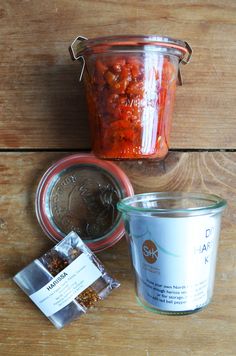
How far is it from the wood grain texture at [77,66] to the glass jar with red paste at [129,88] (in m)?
0.07

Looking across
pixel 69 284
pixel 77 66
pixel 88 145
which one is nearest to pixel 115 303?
pixel 69 284

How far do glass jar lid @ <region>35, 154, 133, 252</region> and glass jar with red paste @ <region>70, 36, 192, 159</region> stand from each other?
0.08m

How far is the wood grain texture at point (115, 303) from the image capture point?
684 mm

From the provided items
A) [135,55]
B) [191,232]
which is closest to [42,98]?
[135,55]

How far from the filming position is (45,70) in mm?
681

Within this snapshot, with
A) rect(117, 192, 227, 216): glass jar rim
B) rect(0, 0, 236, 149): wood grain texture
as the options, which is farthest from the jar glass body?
rect(0, 0, 236, 149): wood grain texture

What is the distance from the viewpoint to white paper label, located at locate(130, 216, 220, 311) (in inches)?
22.5

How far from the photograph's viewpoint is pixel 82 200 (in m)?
0.69

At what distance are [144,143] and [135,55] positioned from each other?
108 mm

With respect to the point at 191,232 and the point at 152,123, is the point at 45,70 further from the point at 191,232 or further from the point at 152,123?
the point at 191,232

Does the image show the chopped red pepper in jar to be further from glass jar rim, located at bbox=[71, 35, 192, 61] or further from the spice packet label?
the spice packet label

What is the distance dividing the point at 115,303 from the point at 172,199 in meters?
0.17

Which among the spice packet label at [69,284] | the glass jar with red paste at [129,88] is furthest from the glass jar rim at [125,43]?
the spice packet label at [69,284]

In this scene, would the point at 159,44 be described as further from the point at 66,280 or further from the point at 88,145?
the point at 66,280
